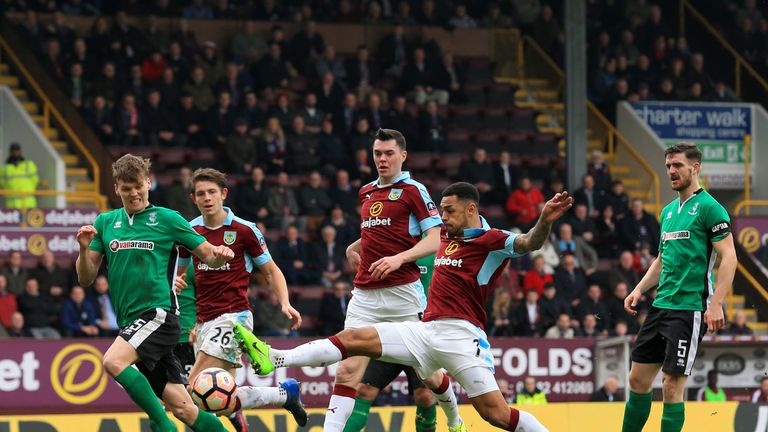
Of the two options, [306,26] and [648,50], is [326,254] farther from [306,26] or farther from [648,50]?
[648,50]

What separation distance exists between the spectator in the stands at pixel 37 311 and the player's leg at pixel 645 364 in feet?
32.3

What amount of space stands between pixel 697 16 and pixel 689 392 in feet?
45.3

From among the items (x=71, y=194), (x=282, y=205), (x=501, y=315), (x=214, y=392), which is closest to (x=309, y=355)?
(x=214, y=392)

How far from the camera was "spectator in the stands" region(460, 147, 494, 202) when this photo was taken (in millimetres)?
23219

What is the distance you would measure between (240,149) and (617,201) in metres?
6.43

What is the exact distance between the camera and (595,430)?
45.6 feet

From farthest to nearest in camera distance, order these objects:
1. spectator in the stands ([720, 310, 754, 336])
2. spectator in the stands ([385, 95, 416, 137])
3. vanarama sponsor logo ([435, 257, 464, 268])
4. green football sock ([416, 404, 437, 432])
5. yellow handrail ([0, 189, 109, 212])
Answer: spectator in the stands ([385, 95, 416, 137]), spectator in the stands ([720, 310, 754, 336]), yellow handrail ([0, 189, 109, 212]), green football sock ([416, 404, 437, 432]), vanarama sponsor logo ([435, 257, 464, 268])

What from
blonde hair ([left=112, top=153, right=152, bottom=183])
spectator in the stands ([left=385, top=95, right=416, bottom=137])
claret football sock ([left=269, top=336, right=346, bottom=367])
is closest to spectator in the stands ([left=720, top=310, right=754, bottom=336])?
spectator in the stands ([left=385, top=95, right=416, bottom=137])

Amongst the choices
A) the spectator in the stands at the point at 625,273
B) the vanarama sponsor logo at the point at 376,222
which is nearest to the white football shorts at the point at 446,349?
the vanarama sponsor logo at the point at 376,222

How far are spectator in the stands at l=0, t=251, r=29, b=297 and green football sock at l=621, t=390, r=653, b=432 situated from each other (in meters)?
10.7

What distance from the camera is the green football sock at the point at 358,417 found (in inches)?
412

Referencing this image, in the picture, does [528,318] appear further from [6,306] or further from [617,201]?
[6,306]

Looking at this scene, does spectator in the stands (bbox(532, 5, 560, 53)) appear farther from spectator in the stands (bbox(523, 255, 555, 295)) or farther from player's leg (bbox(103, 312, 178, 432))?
player's leg (bbox(103, 312, 178, 432))

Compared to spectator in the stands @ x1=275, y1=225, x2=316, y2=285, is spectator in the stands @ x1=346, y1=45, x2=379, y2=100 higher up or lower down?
higher up
